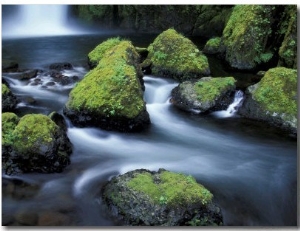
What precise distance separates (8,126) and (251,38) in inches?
243

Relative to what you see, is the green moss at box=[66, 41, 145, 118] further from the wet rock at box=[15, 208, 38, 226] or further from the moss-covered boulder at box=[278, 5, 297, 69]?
the moss-covered boulder at box=[278, 5, 297, 69]

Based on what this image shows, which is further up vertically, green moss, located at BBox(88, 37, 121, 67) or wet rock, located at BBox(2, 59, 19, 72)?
green moss, located at BBox(88, 37, 121, 67)

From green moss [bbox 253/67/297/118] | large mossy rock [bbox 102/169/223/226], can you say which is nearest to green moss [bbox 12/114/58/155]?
large mossy rock [bbox 102/169/223/226]

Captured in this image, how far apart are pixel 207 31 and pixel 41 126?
8.81m

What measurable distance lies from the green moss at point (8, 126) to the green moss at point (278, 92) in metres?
4.05

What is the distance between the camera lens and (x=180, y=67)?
332 inches

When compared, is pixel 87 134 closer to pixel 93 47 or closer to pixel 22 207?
pixel 22 207

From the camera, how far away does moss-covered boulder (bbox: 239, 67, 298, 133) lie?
641 centimetres

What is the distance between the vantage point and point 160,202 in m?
4.15

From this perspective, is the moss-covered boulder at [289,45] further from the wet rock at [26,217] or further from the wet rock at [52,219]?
the wet rock at [26,217]

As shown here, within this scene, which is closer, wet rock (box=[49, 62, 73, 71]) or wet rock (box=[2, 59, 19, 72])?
wet rock (box=[2, 59, 19, 72])

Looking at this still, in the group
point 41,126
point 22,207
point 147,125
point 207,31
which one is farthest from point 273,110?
point 207,31

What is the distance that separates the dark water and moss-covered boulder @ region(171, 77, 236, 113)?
0.21 meters

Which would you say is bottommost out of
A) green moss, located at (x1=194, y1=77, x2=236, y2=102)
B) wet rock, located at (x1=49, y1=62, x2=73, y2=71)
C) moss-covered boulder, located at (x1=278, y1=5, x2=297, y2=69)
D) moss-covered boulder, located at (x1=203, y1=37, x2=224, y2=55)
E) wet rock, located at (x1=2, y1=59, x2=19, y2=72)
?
wet rock, located at (x1=49, y1=62, x2=73, y2=71)
